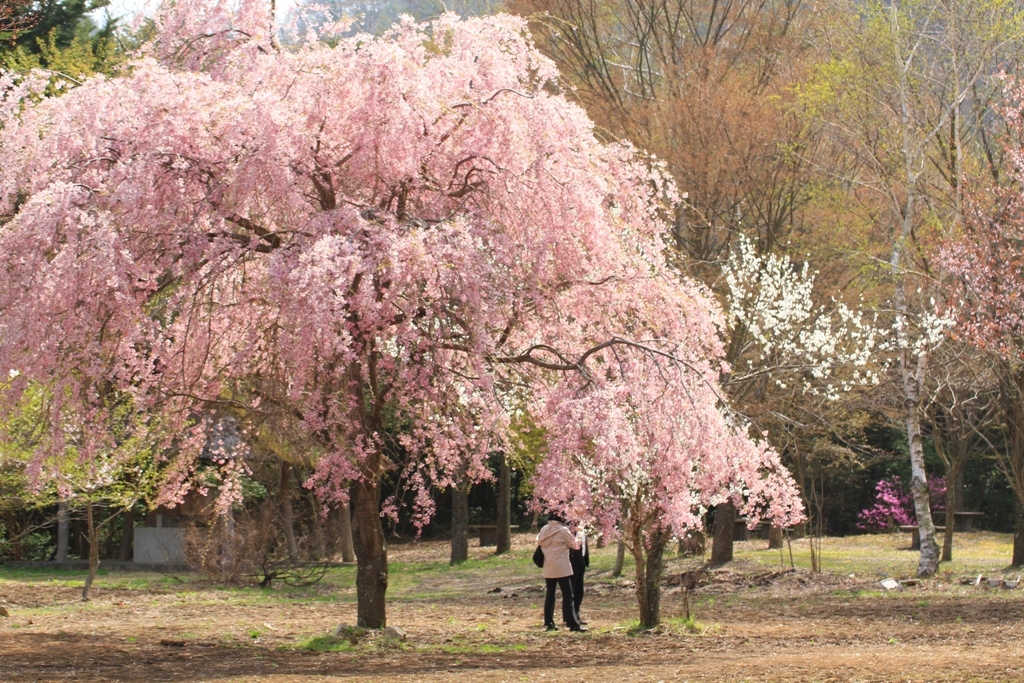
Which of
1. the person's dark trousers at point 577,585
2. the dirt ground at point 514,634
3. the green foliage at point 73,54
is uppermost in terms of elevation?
the green foliage at point 73,54

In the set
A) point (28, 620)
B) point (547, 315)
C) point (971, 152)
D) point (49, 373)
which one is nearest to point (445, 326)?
point (547, 315)

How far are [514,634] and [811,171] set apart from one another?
10.6 m

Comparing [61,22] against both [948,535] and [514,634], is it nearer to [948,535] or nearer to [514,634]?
[514,634]

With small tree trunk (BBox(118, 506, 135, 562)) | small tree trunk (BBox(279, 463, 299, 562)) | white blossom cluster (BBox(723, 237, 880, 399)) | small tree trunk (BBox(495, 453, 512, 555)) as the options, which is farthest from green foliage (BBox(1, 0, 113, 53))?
white blossom cluster (BBox(723, 237, 880, 399))

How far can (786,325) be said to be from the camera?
18.0 m

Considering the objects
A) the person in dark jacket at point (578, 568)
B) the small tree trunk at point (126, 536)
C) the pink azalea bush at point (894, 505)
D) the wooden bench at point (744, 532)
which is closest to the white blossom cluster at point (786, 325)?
the person in dark jacket at point (578, 568)

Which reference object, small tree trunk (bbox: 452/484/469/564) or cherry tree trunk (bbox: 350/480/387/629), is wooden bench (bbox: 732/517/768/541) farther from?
cherry tree trunk (bbox: 350/480/387/629)

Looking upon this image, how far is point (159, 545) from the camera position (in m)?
22.3

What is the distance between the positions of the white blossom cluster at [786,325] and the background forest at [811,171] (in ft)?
0.18

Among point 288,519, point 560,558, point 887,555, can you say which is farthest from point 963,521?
point 560,558

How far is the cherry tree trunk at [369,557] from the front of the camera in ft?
33.7

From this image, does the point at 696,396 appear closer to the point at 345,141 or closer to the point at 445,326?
the point at 445,326

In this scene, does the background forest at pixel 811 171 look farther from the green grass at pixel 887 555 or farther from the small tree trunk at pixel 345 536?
the green grass at pixel 887 555

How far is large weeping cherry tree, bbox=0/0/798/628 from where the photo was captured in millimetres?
8273
